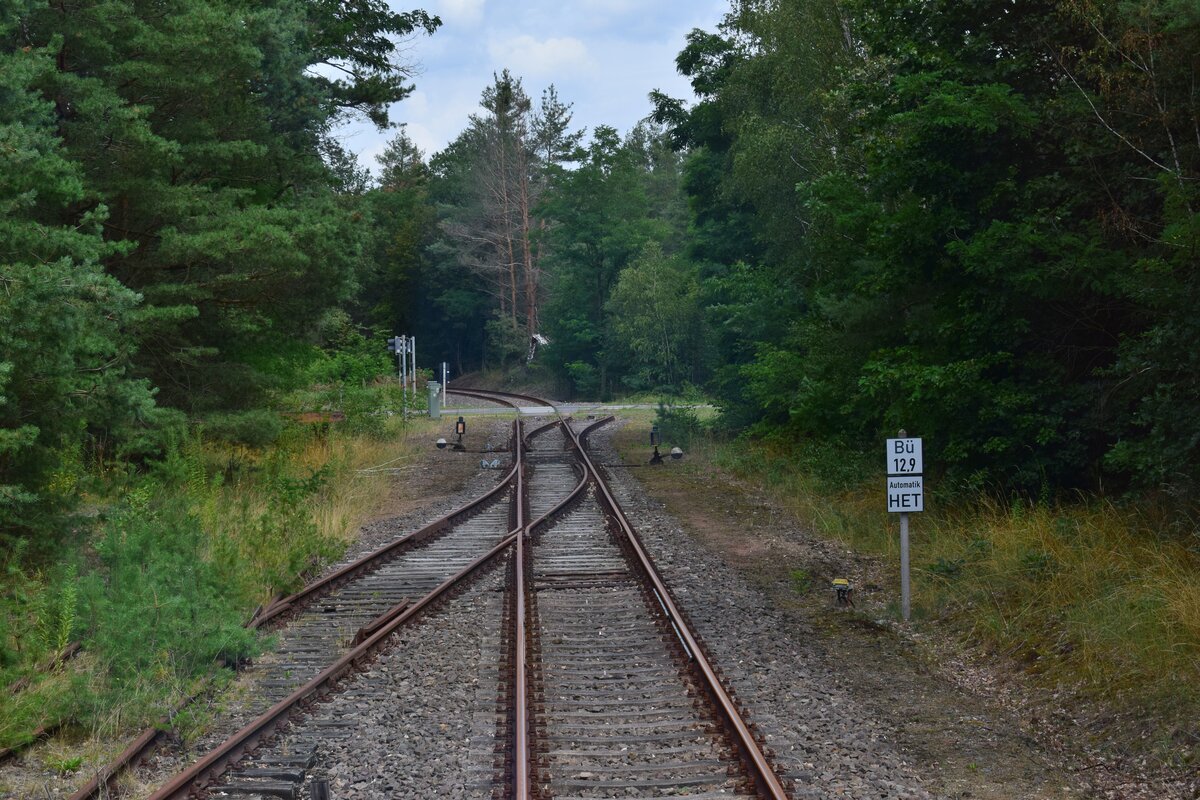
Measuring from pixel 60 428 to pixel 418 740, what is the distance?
5539mm

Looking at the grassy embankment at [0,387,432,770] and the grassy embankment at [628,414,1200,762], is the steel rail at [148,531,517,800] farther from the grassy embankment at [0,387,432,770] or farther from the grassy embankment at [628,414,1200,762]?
the grassy embankment at [628,414,1200,762]

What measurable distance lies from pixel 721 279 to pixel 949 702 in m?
20.6

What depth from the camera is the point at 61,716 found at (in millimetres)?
6746

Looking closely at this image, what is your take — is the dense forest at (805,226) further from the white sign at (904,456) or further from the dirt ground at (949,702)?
the dirt ground at (949,702)

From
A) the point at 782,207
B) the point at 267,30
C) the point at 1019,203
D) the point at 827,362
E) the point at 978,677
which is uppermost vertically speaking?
the point at 267,30

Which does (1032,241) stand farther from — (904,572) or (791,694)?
(791,694)

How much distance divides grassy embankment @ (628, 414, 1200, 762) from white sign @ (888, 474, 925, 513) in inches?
36.7

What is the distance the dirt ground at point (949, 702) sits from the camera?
609cm

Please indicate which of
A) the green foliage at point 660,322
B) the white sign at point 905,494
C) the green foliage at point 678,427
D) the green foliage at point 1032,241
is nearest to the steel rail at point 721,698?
the white sign at point 905,494

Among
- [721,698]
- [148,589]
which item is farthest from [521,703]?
[148,589]

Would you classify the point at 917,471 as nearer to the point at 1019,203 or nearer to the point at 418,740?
the point at 1019,203

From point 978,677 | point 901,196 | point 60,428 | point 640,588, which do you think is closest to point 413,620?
point 640,588

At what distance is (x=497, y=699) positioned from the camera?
754 cm

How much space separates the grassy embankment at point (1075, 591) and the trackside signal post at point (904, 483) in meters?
0.44
